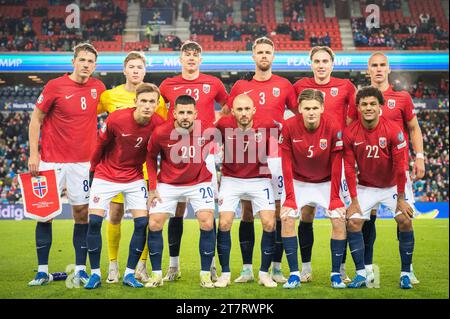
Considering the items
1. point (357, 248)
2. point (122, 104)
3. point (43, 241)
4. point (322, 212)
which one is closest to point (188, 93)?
point (122, 104)

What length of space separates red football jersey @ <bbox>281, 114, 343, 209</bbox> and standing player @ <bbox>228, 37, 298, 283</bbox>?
11.8 inches

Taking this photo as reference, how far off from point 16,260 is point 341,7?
69.9ft

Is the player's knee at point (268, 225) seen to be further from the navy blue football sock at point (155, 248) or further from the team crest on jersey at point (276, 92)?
the team crest on jersey at point (276, 92)

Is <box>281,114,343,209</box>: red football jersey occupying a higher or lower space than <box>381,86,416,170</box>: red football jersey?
lower

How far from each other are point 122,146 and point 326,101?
2.17 m

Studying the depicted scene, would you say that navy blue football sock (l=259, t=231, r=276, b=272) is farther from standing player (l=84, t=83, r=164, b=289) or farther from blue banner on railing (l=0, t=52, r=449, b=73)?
blue banner on railing (l=0, t=52, r=449, b=73)

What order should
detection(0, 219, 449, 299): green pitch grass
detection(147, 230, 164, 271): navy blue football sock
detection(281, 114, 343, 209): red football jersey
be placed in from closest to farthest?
detection(0, 219, 449, 299): green pitch grass
detection(147, 230, 164, 271): navy blue football sock
detection(281, 114, 343, 209): red football jersey

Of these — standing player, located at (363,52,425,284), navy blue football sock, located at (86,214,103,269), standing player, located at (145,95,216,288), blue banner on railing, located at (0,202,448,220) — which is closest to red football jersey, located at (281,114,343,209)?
standing player, located at (145,95,216,288)

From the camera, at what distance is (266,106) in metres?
6.16

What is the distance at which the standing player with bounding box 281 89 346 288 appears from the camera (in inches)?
218

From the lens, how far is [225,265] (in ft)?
18.7

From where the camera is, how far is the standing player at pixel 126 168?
18.3ft

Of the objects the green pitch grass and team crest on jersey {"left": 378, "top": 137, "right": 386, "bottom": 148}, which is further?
team crest on jersey {"left": 378, "top": 137, "right": 386, "bottom": 148}

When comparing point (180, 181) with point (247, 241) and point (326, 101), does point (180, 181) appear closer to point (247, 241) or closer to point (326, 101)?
point (247, 241)
